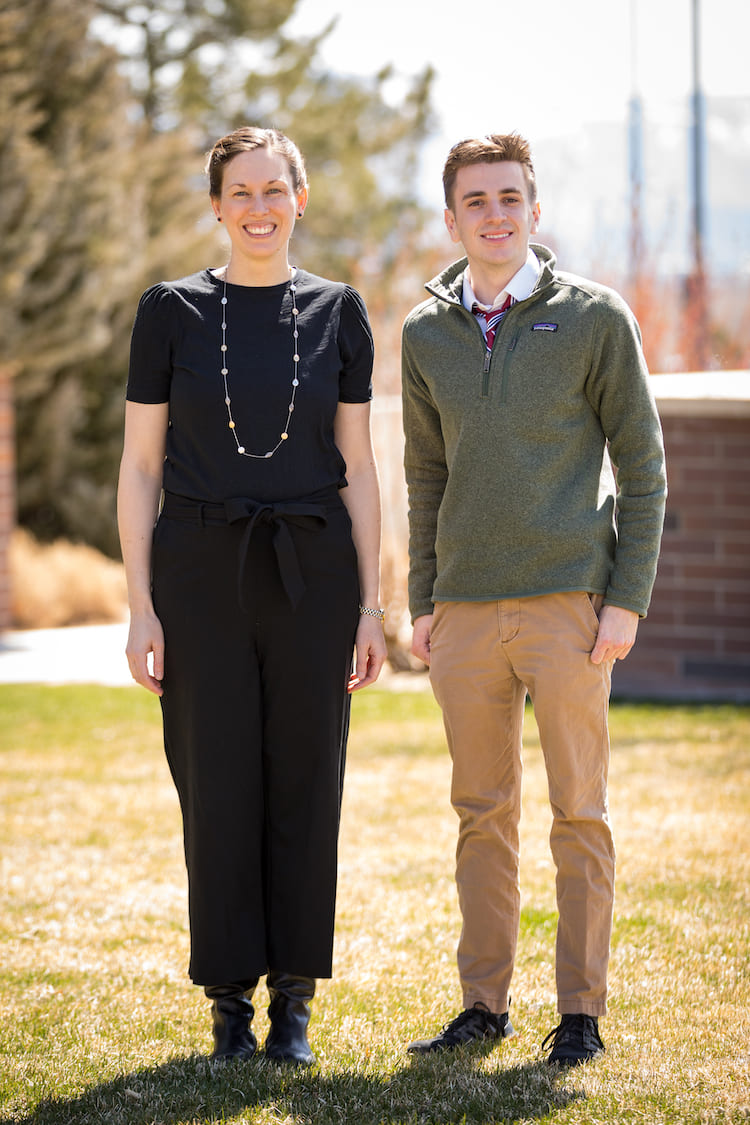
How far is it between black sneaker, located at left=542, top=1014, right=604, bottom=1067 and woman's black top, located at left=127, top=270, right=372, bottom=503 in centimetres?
135

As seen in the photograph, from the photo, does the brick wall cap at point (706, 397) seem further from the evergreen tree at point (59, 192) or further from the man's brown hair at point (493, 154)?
the evergreen tree at point (59, 192)

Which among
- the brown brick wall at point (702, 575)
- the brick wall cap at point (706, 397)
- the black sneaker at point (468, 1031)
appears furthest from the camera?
the brown brick wall at point (702, 575)

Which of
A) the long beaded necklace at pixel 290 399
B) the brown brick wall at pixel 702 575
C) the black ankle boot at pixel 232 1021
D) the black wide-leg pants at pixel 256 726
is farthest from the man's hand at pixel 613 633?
the brown brick wall at pixel 702 575

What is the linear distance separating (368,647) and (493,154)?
3.79ft

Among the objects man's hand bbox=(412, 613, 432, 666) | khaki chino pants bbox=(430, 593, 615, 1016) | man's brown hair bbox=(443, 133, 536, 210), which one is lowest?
khaki chino pants bbox=(430, 593, 615, 1016)

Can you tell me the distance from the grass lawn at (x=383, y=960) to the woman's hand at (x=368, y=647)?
899mm

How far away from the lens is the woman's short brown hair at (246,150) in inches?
118

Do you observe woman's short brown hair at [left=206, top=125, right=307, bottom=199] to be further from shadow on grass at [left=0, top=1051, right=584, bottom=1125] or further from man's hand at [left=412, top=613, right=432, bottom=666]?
shadow on grass at [left=0, top=1051, right=584, bottom=1125]

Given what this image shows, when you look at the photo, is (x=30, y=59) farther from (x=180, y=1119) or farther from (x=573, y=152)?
(x=180, y=1119)

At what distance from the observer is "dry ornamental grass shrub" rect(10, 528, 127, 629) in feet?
43.7

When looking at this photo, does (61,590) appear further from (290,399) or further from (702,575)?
→ (290,399)

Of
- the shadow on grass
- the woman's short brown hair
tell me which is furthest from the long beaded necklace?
the shadow on grass

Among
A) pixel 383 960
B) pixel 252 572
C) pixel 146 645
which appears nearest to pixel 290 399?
pixel 252 572

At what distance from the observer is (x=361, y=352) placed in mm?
3092
